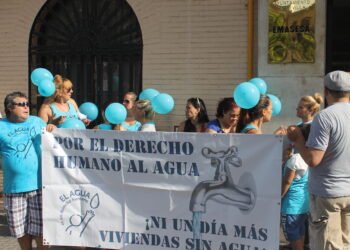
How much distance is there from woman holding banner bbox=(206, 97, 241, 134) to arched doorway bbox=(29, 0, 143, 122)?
3094 millimetres

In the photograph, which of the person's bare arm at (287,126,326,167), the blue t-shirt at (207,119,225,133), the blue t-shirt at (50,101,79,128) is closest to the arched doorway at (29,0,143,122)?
the blue t-shirt at (50,101,79,128)

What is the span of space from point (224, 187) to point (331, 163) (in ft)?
2.61

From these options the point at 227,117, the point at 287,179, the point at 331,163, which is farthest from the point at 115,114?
the point at 331,163

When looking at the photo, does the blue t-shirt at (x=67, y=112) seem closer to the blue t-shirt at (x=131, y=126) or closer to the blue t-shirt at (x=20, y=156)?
the blue t-shirt at (x=131, y=126)

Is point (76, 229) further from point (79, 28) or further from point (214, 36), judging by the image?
point (79, 28)

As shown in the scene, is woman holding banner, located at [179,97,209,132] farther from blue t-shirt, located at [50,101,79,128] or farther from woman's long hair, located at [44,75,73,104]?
woman's long hair, located at [44,75,73,104]

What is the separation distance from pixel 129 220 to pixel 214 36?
11.1 feet

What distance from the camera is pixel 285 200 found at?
13.8ft

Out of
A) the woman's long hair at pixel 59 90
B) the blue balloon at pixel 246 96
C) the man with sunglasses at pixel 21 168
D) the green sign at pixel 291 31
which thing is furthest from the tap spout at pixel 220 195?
the green sign at pixel 291 31

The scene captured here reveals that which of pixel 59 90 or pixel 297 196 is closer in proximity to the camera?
pixel 297 196

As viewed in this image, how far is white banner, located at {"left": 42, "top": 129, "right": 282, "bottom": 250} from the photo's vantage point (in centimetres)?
355

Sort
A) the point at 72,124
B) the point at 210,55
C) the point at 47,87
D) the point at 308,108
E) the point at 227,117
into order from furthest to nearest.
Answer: the point at 210,55 → the point at 47,87 → the point at 308,108 → the point at 72,124 → the point at 227,117

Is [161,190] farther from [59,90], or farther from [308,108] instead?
[59,90]

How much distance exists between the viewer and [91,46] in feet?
24.1
